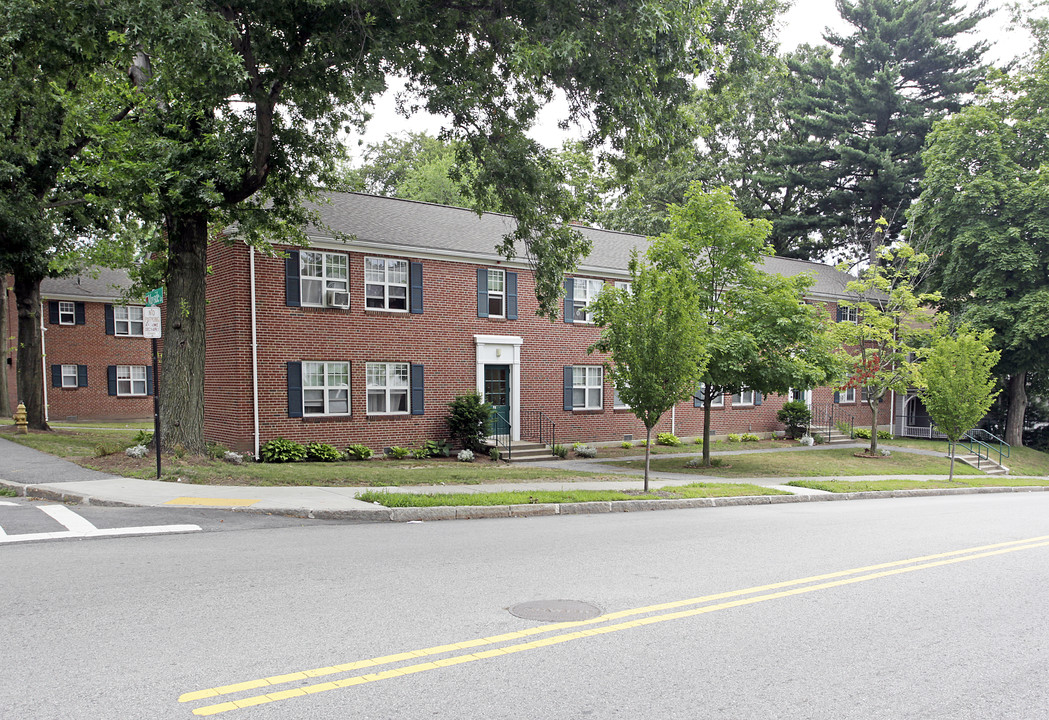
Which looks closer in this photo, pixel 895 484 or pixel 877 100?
pixel 895 484

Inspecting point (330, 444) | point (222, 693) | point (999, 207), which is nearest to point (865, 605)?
point (222, 693)

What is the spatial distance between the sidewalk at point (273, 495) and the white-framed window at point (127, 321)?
68.5 ft

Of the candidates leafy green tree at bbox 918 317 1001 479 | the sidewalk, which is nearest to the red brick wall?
the sidewalk

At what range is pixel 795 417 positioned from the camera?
102 ft

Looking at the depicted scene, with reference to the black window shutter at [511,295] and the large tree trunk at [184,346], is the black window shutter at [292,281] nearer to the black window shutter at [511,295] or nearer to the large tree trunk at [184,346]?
the large tree trunk at [184,346]

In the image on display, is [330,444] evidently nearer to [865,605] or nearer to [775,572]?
[775,572]

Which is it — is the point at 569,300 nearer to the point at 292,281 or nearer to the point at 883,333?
the point at 292,281

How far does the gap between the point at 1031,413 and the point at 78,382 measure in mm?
49367

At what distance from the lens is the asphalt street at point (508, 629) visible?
4.37 m

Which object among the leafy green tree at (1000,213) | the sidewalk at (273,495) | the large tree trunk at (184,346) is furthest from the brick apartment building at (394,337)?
the leafy green tree at (1000,213)

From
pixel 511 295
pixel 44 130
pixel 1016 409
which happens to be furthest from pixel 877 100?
pixel 44 130

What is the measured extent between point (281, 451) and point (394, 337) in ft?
14.9

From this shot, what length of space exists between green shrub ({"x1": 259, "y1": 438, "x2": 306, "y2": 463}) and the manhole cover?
45.1 feet

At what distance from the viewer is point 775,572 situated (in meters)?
7.98
